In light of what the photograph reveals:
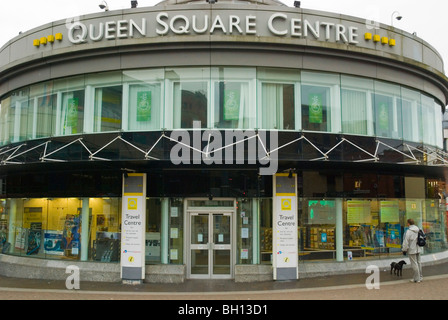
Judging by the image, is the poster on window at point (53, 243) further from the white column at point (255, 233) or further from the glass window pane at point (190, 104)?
the white column at point (255, 233)

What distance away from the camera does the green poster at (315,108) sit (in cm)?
1489

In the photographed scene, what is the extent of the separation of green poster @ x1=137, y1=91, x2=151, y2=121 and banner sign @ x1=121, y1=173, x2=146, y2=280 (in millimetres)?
1856

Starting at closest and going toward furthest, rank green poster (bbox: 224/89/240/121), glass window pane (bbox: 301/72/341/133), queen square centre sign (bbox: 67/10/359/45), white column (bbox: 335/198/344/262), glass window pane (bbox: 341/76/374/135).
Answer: queen square centre sign (bbox: 67/10/359/45) → green poster (bbox: 224/89/240/121) → glass window pane (bbox: 301/72/341/133) → white column (bbox: 335/198/344/262) → glass window pane (bbox: 341/76/374/135)

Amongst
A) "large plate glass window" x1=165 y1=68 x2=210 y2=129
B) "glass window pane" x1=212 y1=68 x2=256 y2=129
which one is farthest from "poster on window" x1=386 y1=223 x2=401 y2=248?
"large plate glass window" x1=165 y1=68 x2=210 y2=129

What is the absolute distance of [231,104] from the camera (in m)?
14.5

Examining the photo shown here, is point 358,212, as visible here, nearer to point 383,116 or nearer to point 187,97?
point 383,116

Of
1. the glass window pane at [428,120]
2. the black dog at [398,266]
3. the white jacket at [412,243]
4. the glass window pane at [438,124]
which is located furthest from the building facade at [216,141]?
the glass window pane at [438,124]

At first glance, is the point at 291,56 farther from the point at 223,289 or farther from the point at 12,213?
the point at 12,213

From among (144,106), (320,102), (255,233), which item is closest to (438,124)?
(320,102)

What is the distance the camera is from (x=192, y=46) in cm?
1432

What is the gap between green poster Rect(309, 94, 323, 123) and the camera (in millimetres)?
14891

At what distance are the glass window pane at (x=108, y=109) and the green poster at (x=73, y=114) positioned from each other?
0.81m

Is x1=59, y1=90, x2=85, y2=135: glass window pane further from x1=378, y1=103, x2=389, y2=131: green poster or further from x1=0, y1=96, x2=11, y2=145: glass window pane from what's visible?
x1=378, y1=103, x2=389, y2=131: green poster

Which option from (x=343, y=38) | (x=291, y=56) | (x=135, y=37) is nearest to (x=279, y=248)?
(x=291, y=56)
